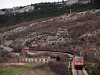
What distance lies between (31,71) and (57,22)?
72177 millimetres

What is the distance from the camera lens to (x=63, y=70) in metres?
36.4

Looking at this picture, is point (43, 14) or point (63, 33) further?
point (43, 14)

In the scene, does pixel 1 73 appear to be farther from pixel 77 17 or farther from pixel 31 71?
pixel 77 17

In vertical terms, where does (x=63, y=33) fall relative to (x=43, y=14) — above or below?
above

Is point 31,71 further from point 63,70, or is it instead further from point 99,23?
point 99,23

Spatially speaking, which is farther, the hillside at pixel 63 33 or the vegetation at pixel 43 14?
the vegetation at pixel 43 14

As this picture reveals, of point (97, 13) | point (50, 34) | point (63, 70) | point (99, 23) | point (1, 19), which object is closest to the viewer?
point (63, 70)

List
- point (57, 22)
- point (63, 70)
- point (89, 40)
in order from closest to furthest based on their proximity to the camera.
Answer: point (63, 70) < point (89, 40) < point (57, 22)

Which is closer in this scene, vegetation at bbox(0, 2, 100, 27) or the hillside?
the hillside

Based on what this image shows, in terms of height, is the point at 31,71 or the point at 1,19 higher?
the point at 31,71

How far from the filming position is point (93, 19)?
294 ft

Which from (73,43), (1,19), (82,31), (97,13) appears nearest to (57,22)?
(97,13)

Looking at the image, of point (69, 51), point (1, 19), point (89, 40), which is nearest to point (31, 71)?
point (69, 51)

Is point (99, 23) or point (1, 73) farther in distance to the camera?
point (99, 23)
